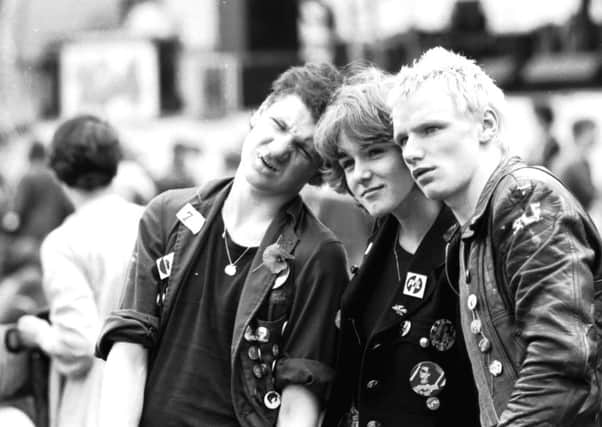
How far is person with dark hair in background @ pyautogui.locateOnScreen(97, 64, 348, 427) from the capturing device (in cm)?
367

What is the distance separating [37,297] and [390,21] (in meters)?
13.7

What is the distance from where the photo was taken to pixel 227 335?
12.2 ft

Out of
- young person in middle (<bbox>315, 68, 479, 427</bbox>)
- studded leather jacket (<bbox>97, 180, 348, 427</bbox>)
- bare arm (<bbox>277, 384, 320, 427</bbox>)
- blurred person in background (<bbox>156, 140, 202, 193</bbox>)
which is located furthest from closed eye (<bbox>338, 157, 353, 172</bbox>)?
blurred person in background (<bbox>156, 140, 202, 193</bbox>)

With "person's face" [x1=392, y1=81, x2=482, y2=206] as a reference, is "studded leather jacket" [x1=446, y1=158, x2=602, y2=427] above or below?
below

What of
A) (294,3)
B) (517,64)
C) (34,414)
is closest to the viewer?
(34,414)

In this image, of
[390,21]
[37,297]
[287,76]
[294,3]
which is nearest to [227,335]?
[287,76]

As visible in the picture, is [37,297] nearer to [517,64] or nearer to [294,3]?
[517,64]

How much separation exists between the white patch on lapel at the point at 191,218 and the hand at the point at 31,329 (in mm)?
1342

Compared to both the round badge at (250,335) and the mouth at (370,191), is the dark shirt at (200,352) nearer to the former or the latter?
the round badge at (250,335)

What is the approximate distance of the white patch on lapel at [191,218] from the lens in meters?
3.84

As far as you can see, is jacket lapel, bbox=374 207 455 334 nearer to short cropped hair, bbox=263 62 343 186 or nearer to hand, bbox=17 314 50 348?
short cropped hair, bbox=263 62 343 186

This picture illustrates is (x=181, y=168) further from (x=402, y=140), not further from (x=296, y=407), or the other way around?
(x=402, y=140)

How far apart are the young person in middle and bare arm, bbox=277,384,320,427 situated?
0.41 feet

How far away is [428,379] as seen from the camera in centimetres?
357
